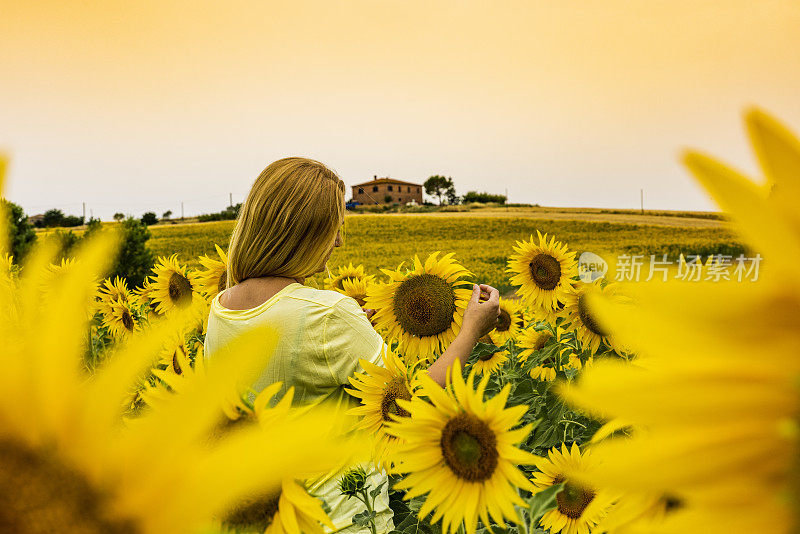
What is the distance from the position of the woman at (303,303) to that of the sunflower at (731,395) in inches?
68.1

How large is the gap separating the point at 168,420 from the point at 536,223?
133 ft

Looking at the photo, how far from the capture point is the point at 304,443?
1.15ft

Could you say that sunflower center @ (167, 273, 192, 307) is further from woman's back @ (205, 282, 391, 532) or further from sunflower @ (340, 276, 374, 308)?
woman's back @ (205, 282, 391, 532)

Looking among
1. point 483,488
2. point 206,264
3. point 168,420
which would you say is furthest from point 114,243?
point 206,264

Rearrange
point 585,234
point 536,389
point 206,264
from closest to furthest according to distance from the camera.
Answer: point 536,389 → point 206,264 → point 585,234

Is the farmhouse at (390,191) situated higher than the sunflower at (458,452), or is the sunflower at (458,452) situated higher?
the farmhouse at (390,191)

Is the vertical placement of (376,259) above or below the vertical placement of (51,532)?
below

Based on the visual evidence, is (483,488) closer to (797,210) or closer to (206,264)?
(797,210)

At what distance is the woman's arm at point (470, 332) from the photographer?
2127 millimetres

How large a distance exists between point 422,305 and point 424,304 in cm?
1

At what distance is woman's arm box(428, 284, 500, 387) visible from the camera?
6.98 ft

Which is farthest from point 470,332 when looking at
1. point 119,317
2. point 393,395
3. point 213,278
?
point 119,317

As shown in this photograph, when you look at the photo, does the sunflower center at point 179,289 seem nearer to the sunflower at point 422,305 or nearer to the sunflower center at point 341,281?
the sunflower center at point 341,281

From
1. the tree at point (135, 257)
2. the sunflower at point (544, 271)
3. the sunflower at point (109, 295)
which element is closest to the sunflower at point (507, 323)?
the sunflower at point (544, 271)
